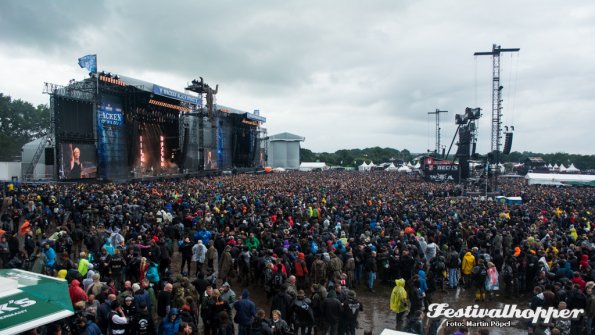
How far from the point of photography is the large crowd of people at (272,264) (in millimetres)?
6562

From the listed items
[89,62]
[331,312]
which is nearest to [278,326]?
[331,312]

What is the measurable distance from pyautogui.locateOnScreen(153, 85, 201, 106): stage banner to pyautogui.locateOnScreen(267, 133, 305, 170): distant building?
49854 mm

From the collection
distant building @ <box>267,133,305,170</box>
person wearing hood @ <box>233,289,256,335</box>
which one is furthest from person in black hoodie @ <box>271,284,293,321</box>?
distant building @ <box>267,133,305,170</box>

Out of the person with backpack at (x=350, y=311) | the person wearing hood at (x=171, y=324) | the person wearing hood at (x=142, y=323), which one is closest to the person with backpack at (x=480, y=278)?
the person with backpack at (x=350, y=311)

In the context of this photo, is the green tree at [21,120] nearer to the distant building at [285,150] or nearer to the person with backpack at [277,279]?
the distant building at [285,150]

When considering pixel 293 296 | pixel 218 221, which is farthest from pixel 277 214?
pixel 293 296

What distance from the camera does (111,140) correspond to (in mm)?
31703

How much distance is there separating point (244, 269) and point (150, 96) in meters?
28.5

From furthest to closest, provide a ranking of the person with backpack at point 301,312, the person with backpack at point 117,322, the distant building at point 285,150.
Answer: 1. the distant building at point 285,150
2. the person with backpack at point 301,312
3. the person with backpack at point 117,322

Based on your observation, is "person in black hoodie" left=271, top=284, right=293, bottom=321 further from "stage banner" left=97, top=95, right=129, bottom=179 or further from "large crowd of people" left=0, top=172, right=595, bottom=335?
"stage banner" left=97, top=95, right=129, bottom=179

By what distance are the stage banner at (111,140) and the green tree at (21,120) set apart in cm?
2912

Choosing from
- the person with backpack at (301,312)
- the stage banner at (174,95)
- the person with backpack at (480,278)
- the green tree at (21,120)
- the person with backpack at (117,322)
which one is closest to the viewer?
the person with backpack at (117,322)

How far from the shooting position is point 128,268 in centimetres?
859

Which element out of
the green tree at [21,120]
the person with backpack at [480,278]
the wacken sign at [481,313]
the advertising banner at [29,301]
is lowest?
the wacken sign at [481,313]
